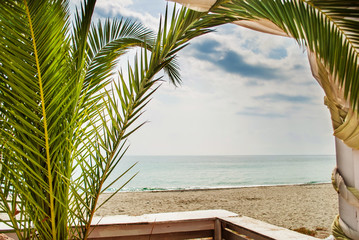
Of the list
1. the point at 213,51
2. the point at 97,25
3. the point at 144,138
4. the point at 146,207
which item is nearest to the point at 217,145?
the point at 144,138

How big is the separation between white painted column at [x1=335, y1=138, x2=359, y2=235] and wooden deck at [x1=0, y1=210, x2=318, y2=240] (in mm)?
332

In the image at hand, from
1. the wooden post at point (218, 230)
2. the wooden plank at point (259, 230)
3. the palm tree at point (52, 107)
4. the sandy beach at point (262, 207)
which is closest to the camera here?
the palm tree at point (52, 107)

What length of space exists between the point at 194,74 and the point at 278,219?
26.1 metres

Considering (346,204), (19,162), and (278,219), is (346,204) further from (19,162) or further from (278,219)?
(278,219)

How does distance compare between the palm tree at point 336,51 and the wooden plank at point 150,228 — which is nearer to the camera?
the palm tree at point 336,51

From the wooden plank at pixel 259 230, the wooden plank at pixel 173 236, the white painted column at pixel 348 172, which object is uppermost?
the white painted column at pixel 348 172

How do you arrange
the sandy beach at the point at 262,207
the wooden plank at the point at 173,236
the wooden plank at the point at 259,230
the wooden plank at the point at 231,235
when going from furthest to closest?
the sandy beach at the point at 262,207 → the wooden plank at the point at 173,236 → the wooden plank at the point at 231,235 → the wooden plank at the point at 259,230

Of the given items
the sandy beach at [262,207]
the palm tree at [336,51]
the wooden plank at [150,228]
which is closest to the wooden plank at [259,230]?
the wooden plank at [150,228]

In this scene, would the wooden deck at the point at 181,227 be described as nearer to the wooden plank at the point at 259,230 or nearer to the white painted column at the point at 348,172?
the wooden plank at the point at 259,230

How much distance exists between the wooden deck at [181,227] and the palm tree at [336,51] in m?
0.40

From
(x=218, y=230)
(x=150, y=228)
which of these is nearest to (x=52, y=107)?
(x=150, y=228)

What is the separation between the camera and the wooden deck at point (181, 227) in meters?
1.61

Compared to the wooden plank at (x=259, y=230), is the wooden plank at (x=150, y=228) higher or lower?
lower

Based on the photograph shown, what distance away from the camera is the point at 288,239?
4.11 ft
